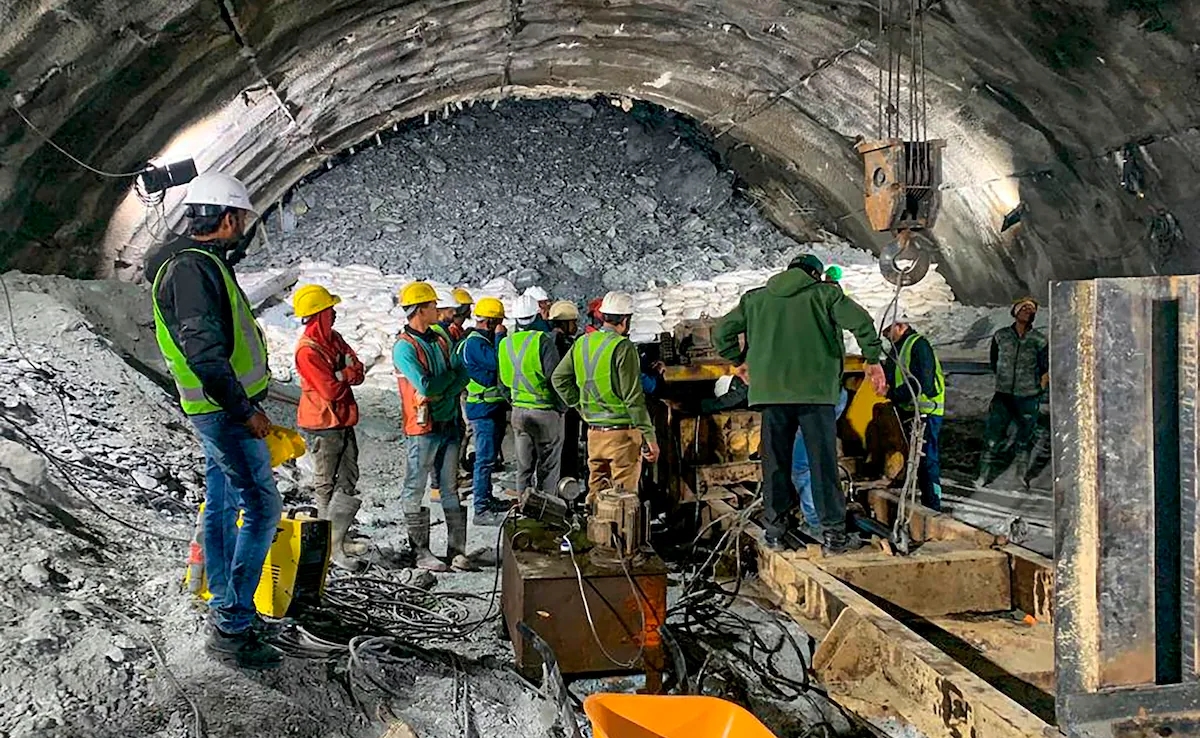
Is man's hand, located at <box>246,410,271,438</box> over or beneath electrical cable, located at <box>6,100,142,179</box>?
beneath

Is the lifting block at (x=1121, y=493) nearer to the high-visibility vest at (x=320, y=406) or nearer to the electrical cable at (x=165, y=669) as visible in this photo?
the electrical cable at (x=165, y=669)

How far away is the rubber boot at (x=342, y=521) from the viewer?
562cm

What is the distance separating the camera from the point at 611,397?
5789mm

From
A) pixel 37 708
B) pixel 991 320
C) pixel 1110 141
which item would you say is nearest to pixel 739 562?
pixel 37 708

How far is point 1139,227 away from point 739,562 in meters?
6.22

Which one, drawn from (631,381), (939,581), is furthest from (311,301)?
(939,581)

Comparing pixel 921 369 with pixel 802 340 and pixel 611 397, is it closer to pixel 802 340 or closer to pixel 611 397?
pixel 802 340

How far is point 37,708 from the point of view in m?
3.14

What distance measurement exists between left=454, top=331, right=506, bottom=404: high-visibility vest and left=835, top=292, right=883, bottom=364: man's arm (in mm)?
3219

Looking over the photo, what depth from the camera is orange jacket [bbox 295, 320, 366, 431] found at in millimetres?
5539

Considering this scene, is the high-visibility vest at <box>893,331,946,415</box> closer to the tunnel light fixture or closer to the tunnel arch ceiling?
the tunnel arch ceiling

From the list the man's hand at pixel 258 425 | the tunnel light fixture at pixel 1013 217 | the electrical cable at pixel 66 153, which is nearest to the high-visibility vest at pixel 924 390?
the man's hand at pixel 258 425

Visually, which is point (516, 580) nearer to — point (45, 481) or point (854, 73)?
point (45, 481)

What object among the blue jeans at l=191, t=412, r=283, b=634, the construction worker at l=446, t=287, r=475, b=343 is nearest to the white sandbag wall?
the construction worker at l=446, t=287, r=475, b=343
